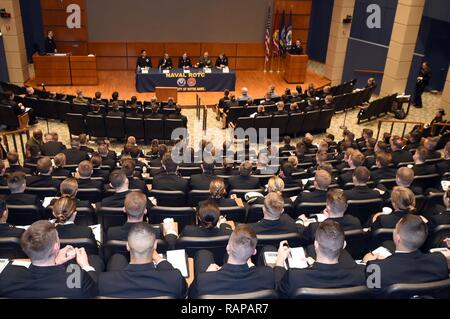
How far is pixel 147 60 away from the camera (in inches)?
633

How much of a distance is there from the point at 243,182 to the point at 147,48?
1258cm

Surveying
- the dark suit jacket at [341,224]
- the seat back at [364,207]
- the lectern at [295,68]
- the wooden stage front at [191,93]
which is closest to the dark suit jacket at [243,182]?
the seat back at [364,207]

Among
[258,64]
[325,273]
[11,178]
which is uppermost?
[325,273]

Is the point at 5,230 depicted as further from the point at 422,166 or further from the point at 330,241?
the point at 422,166

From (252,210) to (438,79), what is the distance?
47.8 feet

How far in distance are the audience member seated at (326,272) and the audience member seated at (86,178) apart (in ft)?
12.1

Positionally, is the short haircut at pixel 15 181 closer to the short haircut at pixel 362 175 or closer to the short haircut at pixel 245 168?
the short haircut at pixel 245 168

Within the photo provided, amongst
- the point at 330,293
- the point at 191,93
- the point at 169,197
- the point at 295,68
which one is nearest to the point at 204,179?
the point at 169,197

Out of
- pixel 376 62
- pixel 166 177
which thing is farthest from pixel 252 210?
pixel 376 62

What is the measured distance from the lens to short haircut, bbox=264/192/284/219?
14.7 feet

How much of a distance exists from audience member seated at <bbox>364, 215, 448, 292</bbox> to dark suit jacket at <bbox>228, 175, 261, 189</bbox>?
10.3 feet

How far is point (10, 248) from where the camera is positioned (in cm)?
426

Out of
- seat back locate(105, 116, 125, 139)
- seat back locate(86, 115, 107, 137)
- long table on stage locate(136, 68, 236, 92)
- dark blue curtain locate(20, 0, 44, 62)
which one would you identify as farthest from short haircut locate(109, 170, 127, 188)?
dark blue curtain locate(20, 0, 44, 62)
